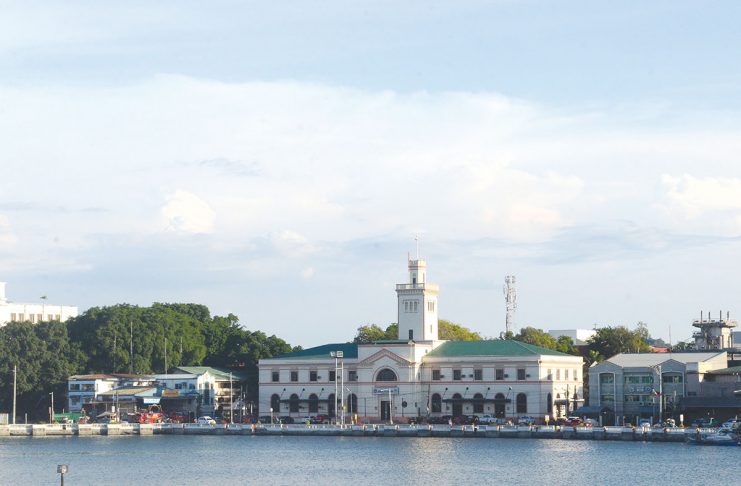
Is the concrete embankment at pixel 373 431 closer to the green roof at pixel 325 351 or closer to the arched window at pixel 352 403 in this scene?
the arched window at pixel 352 403

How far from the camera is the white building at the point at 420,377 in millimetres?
138000

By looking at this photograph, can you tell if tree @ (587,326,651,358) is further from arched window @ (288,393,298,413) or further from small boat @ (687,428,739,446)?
small boat @ (687,428,739,446)

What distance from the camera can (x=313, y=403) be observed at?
14675cm

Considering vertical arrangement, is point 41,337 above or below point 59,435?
above

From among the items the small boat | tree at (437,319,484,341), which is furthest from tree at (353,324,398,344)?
the small boat

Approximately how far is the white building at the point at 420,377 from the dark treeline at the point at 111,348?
14215 millimetres

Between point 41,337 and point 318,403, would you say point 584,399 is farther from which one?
point 41,337

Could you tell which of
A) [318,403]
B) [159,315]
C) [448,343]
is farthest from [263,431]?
[159,315]

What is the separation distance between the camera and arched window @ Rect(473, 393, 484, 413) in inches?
5482

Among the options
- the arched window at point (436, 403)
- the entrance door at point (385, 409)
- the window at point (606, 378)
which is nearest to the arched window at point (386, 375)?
the entrance door at point (385, 409)

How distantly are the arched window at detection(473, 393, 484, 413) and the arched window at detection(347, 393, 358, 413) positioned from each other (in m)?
13.0

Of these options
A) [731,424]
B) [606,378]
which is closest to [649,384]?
[606,378]

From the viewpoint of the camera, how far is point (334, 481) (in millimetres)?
85438

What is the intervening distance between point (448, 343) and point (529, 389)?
11790 mm
